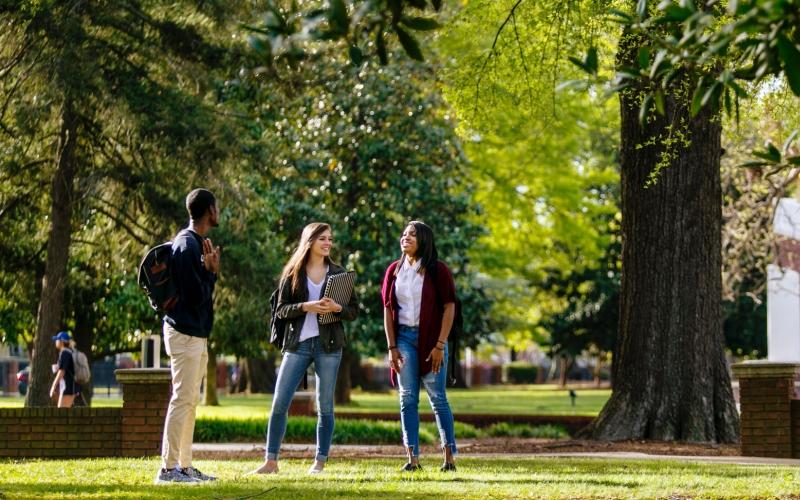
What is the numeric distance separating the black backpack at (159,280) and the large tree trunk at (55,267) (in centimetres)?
860

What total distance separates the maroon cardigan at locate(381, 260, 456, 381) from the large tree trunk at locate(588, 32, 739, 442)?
20.6 feet

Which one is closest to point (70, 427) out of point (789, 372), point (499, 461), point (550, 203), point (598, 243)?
point (499, 461)

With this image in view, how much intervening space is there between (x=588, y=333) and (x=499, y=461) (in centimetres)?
4180

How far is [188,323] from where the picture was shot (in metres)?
8.95

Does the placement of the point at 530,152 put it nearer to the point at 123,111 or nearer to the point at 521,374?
the point at 123,111

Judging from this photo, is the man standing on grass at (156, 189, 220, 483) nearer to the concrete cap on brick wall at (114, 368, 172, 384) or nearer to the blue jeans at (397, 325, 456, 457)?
the blue jeans at (397, 325, 456, 457)

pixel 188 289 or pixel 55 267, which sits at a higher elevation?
pixel 55 267

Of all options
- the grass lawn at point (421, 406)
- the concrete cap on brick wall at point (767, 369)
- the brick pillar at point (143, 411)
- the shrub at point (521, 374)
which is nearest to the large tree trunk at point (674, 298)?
the concrete cap on brick wall at point (767, 369)

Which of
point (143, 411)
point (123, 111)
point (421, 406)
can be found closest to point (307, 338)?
point (143, 411)

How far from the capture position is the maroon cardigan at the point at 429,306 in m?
9.99

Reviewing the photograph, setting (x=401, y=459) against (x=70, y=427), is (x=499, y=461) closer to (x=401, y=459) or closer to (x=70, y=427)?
(x=401, y=459)

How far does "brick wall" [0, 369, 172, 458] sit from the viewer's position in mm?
13109

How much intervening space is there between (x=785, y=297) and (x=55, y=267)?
585 inches

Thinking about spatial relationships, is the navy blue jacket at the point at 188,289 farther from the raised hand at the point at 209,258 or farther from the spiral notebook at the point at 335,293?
the spiral notebook at the point at 335,293
